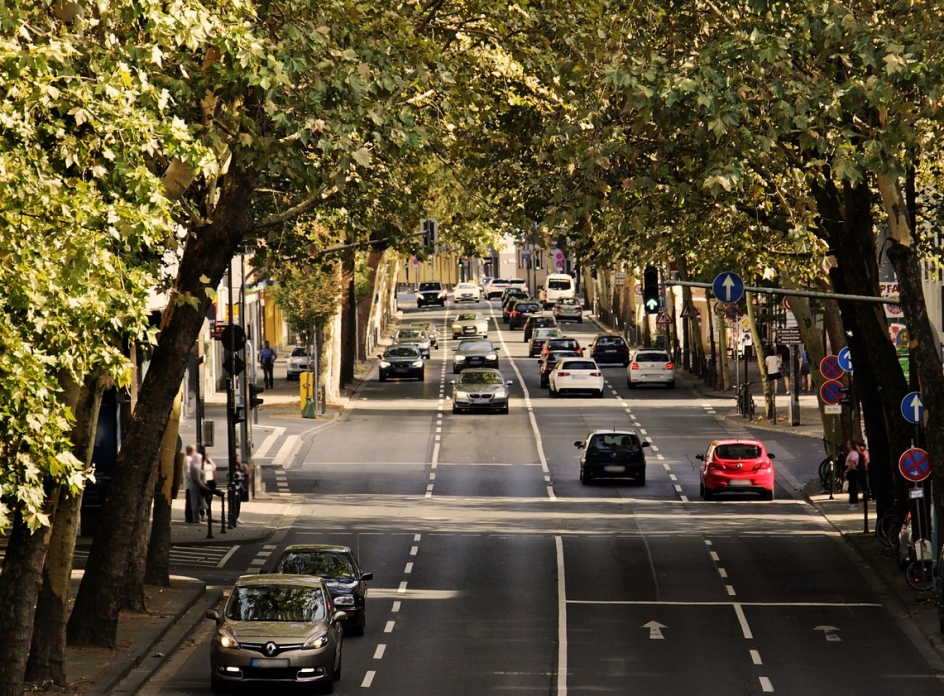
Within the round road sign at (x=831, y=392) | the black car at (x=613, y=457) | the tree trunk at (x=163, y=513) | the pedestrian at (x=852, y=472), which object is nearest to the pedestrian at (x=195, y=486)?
the tree trunk at (x=163, y=513)

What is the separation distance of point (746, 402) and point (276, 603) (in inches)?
1471

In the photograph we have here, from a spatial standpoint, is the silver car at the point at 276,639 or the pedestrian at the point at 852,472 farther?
the pedestrian at the point at 852,472

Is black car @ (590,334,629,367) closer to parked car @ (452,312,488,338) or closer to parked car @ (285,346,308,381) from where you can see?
parked car @ (285,346,308,381)

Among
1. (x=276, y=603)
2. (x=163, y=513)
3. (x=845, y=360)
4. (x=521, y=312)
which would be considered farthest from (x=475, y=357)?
(x=276, y=603)

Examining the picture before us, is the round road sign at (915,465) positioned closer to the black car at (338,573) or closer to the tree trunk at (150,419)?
the black car at (338,573)

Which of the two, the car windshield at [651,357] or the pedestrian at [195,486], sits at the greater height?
the car windshield at [651,357]

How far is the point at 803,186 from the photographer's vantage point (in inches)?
1079

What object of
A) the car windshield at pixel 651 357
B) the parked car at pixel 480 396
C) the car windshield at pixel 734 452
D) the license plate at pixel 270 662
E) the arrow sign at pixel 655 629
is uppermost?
the car windshield at pixel 651 357

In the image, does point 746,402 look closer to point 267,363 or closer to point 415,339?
point 267,363

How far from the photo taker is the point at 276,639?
65.3 ft

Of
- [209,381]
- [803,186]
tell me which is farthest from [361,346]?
[803,186]

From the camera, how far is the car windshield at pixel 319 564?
78.4 feet

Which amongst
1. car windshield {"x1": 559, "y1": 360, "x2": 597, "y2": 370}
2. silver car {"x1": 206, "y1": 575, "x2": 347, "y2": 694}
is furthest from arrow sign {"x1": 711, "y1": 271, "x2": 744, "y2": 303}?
car windshield {"x1": 559, "y1": 360, "x2": 597, "y2": 370}

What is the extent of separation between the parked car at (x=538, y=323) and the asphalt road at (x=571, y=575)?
38.4m
